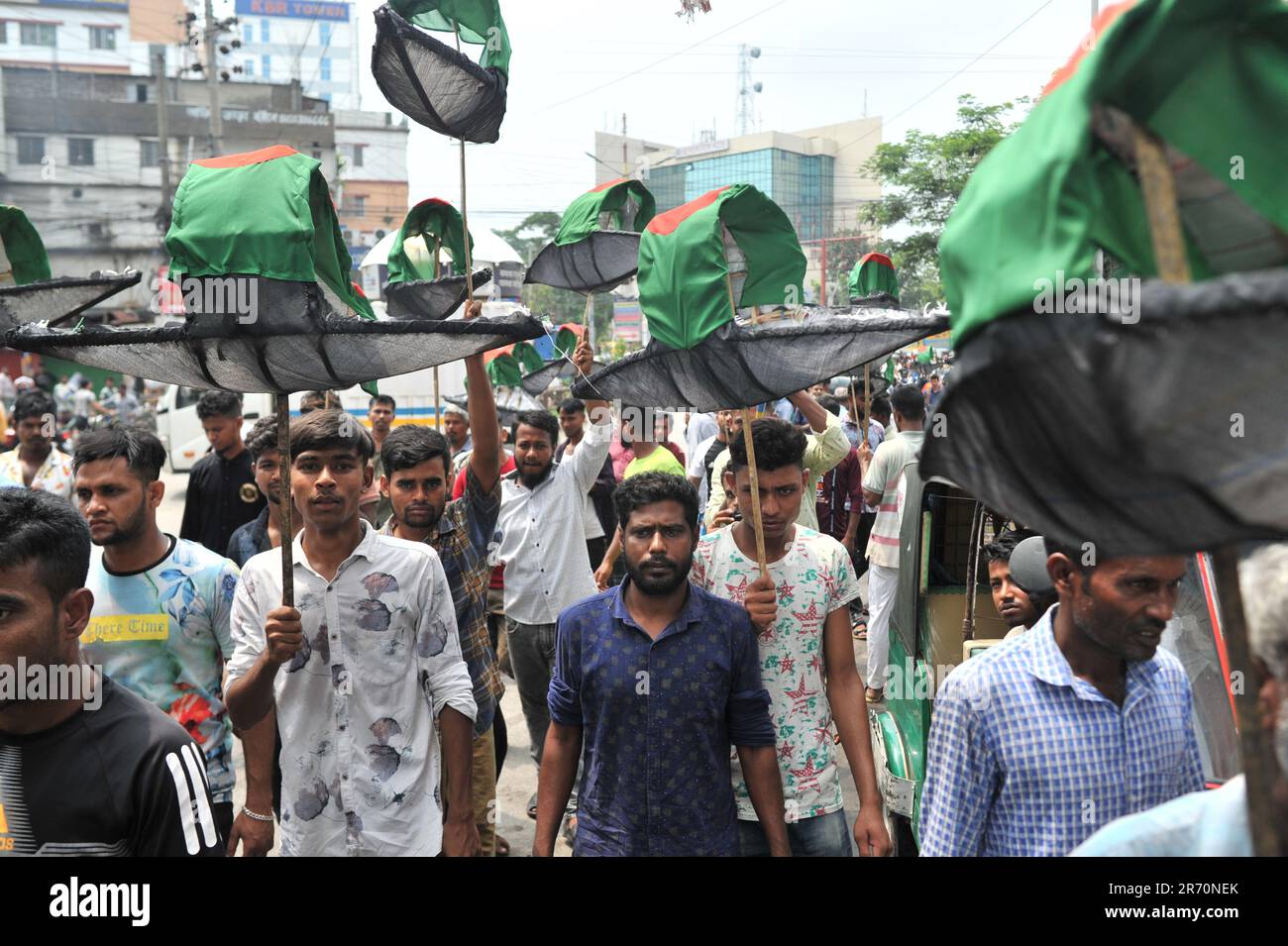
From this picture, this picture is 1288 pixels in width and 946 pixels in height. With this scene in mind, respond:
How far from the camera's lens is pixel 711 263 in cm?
297

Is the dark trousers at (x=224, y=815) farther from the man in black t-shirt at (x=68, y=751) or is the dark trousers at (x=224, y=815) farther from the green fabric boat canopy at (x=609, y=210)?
the green fabric boat canopy at (x=609, y=210)

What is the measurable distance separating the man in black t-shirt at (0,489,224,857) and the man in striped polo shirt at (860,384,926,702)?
4761 millimetres

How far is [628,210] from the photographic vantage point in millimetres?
6238

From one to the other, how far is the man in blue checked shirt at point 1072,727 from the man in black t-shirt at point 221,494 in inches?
173

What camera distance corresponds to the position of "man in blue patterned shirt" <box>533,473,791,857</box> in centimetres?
294

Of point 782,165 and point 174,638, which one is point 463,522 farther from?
point 782,165

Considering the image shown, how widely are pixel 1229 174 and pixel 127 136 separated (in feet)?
153

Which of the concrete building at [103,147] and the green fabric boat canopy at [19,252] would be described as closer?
the green fabric boat canopy at [19,252]

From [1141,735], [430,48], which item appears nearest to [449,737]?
[1141,735]

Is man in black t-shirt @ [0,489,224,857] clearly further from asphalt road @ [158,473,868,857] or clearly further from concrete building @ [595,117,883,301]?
concrete building @ [595,117,883,301]

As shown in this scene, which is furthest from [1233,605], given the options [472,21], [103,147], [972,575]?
[103,147]

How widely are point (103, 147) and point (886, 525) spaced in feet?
140

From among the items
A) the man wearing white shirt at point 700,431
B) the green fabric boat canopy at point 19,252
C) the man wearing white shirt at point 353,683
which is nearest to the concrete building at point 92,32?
the man wearing white shirt at point 700,431

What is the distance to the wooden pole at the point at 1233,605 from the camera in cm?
109
